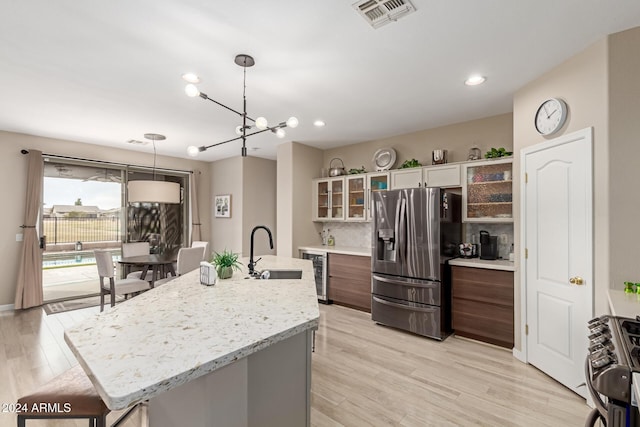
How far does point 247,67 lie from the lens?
2557mm

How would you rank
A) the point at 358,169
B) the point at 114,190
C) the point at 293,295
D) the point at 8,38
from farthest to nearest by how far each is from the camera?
the point at 114,190
the point at 358,169
the point at 8,38
the point at 293,295

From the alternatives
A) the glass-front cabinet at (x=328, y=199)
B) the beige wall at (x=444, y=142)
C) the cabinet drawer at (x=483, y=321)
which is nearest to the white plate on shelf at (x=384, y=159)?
the beige wall at (x=444, y=142)

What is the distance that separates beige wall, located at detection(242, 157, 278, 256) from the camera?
613 cm

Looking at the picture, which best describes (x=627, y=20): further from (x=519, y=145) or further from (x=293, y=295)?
(x=293, y=295)

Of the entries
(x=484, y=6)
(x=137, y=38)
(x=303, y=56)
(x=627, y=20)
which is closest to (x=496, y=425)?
(x=484, y=6)

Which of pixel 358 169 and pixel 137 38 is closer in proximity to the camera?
pixel 137 38

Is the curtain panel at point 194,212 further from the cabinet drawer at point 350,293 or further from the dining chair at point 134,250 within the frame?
the cabinet drawer at point 350,293

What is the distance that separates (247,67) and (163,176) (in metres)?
4.53

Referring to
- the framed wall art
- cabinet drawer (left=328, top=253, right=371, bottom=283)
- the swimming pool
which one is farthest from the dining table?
cabinet drawer (left=328, top=253, right=371, bottom=283)

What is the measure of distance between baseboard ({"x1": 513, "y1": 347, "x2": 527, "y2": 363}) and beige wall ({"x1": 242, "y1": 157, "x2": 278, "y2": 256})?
4.38 metres

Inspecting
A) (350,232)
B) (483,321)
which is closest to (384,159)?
(350,232)

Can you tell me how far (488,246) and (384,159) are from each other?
2.00m

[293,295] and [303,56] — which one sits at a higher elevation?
[303,56]

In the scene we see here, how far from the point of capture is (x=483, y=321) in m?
3.27
